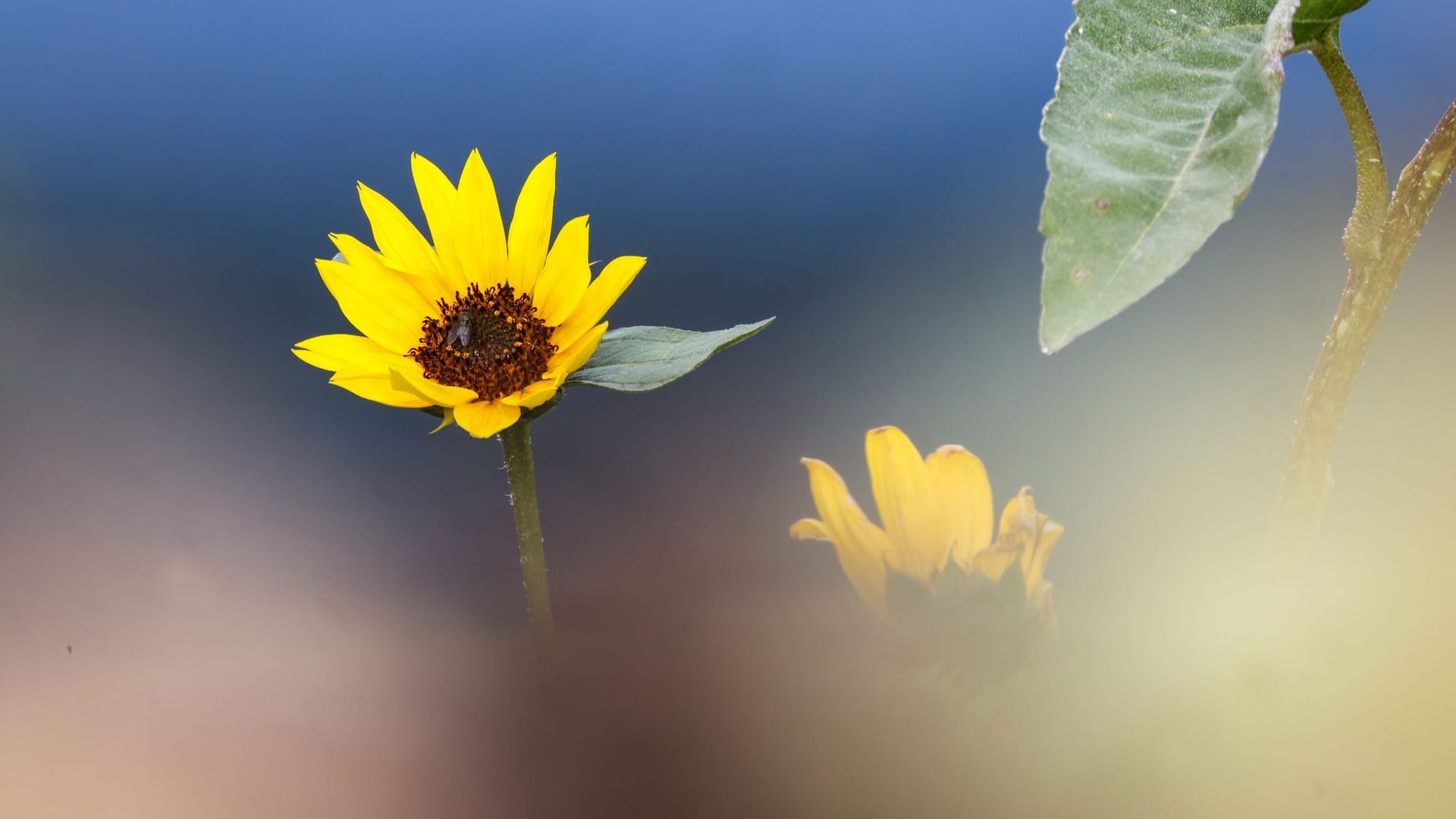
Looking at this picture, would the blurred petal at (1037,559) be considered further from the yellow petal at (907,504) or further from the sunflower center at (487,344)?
the sunflower center at (487,344)

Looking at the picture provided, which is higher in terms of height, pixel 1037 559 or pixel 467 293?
pixel 467 293

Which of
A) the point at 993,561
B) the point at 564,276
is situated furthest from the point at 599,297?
the point at 993,561

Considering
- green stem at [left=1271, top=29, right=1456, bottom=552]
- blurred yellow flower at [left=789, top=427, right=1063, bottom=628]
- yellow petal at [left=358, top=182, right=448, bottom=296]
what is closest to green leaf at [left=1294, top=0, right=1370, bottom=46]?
green stem at [left=1271, top=29, right=1456, bottom=552]

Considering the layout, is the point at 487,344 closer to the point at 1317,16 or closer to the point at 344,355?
the point at 344,355

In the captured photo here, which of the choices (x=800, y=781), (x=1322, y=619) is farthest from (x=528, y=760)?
(x=1322, y=619)

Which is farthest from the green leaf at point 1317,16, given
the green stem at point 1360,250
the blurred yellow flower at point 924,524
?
the blurred yellow flower at point 924,524

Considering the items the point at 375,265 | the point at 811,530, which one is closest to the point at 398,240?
the point at 375,265
